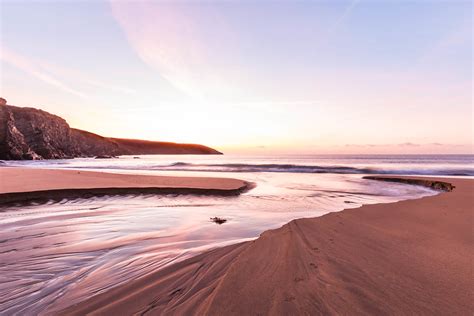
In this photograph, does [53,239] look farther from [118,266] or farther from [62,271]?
[118,266]

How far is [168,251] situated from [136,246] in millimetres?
793

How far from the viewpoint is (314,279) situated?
3.01 m

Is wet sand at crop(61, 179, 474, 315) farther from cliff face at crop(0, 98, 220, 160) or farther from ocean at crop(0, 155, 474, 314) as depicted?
cliff face at crop(0, 98, 220, 160)

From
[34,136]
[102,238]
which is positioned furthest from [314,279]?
[34,136]

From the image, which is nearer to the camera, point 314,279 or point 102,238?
point 314,279

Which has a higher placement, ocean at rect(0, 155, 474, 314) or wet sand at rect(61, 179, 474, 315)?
wet sand at rect(61, 179, 474, 315)

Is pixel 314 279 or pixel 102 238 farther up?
pixel 314 279

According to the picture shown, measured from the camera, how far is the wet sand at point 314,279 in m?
2.49

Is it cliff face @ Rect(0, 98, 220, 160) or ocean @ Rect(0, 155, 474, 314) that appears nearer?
ocean @ Rect(0, 155, 474, 314)

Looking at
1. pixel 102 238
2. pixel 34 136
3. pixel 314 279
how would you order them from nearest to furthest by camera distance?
1. pixel 314 279
2. pixel 102 238
3. pixel 34 136

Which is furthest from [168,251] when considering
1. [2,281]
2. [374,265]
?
[374,265]

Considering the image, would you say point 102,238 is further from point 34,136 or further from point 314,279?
point 34,136

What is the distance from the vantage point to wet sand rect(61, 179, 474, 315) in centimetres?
249

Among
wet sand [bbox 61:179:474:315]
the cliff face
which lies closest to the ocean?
wet sand [bbox 61:179:474:315]
